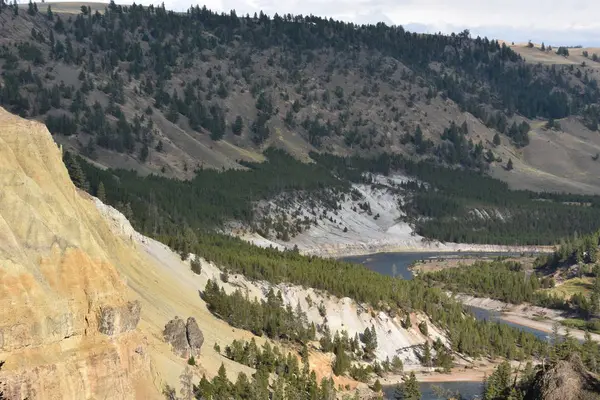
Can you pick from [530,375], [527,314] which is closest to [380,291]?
[530,375]

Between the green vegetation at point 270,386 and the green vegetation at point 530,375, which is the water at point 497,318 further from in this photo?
the green vegetation at point 270,386

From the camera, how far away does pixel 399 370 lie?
104 m

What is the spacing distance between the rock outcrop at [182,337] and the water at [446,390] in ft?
93.5

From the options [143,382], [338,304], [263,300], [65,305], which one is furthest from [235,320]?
[65,305]

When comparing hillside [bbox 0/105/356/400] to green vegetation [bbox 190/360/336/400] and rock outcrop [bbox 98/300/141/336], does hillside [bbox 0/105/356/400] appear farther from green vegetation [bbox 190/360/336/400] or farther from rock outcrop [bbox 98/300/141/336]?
green vegetation [bbox 190/360/336/400]

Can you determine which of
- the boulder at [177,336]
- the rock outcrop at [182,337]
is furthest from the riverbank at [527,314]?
the boulder at [177,336]

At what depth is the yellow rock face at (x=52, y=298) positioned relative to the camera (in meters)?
47.4

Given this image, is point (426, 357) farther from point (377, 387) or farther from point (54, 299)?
point (54, 299)

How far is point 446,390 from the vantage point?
3693 inches

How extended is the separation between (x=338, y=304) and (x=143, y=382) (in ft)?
184

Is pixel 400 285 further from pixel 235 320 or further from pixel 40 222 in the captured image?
pixel 40 222

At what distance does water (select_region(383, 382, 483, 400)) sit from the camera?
92.0m

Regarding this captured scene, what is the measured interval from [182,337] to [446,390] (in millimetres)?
36218

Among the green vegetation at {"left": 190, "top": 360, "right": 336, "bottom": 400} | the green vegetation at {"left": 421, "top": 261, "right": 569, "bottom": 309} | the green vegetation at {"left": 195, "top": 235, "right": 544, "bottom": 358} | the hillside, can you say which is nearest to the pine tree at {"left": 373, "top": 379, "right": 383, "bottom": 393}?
the green vegetation at {"left": 190, "top": 360, "right": 336, "bottom": 400}
